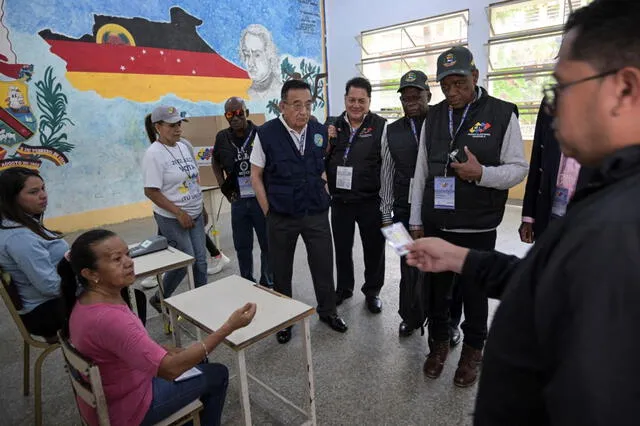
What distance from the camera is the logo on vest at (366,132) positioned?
2795mm

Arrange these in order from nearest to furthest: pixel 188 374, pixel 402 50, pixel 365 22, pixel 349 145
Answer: pixel 188 374 < pixel 349 145 < pixel 402 50 < pixel 365 22

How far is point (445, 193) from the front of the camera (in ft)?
6.76

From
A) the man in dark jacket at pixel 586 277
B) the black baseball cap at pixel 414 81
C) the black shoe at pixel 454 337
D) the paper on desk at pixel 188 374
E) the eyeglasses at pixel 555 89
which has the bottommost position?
the black shoe at pixel 454 337

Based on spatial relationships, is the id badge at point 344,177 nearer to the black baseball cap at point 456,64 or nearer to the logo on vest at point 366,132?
the logo on vest at point 366,132

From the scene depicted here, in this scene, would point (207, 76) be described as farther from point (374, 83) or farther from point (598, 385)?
point (598, 385)

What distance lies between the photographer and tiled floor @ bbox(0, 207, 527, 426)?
1983 millimetres

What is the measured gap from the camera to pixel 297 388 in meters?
2.20

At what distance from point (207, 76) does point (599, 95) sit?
6.64 m

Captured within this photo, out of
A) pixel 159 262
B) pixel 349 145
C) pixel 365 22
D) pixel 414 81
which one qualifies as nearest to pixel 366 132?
pixel 349 145

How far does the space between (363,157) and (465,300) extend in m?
1.17

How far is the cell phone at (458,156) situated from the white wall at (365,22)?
4.86 meters

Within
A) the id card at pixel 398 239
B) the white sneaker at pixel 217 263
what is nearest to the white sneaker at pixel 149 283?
the white sneaker at pixel 217 263

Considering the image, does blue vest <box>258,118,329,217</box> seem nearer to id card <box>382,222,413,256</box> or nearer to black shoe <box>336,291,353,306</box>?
black shoe <box>336,291,353,306</box>

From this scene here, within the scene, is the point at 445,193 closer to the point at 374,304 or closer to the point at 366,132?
the point at 366,132
